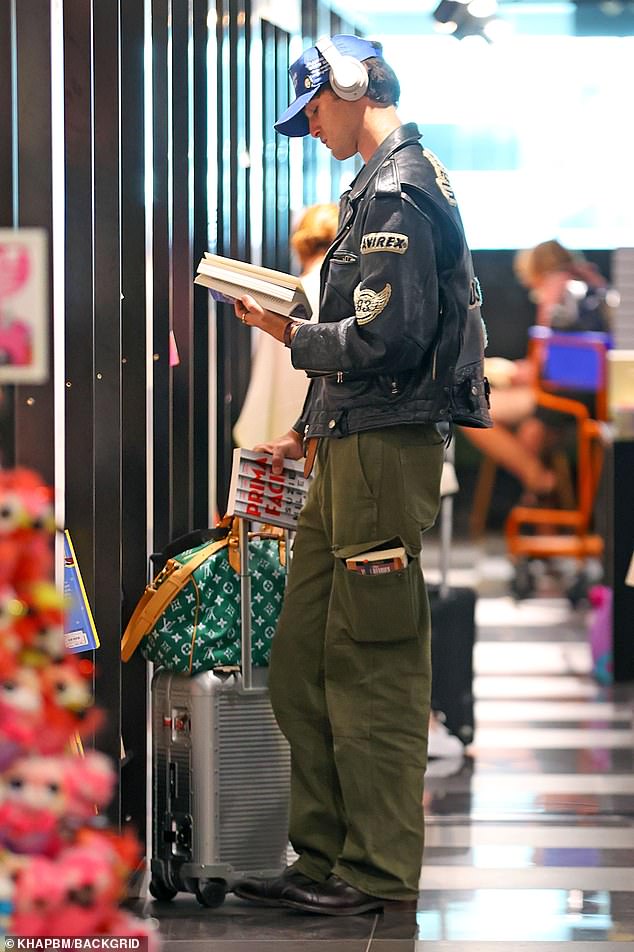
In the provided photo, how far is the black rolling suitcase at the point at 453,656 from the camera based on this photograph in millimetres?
4832

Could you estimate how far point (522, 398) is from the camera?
1239 cm

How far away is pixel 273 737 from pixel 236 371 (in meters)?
1.84

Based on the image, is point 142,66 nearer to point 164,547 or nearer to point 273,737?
point 164,547

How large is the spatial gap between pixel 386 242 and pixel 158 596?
86cm

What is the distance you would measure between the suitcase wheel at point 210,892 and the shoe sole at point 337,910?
14 cm

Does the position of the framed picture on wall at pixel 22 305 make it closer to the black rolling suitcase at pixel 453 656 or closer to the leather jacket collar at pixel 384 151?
the leather jacket collar at pixel 384 151

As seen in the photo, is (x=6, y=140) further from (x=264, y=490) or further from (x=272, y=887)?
(x=272, y=887)

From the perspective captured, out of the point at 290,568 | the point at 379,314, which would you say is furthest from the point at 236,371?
the point at 379,314

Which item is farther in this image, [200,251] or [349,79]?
[200,251]

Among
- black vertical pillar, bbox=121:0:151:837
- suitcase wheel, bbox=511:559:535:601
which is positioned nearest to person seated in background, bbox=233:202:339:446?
black vertical pillar, bbox=121:0:151:837

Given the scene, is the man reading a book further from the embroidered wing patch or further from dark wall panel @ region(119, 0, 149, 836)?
dark wall panel @ region(119, 0, 149, 836)

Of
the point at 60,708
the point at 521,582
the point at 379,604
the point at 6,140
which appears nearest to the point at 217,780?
the point at 379,604

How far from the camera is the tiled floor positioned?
9.59 ft

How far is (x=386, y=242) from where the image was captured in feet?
9.41
